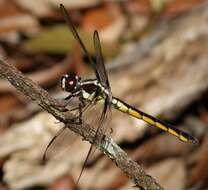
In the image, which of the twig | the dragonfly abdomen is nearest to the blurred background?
the dragonfly abdomen

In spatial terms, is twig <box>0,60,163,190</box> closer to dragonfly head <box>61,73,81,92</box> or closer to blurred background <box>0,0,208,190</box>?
dragonfly head <box>61,73,81,92</box>

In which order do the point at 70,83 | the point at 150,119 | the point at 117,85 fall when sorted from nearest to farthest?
the point at 70,83
the point at 150,119
the point at 117,85

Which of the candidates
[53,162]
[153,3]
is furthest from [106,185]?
[153,3]

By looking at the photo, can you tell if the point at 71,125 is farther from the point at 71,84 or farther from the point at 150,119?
the point at 150,119

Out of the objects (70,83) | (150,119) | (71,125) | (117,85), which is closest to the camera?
(71,125)

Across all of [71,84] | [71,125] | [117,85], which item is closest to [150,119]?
[71,84]

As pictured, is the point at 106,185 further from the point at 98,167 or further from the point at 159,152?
the point at 159,152
